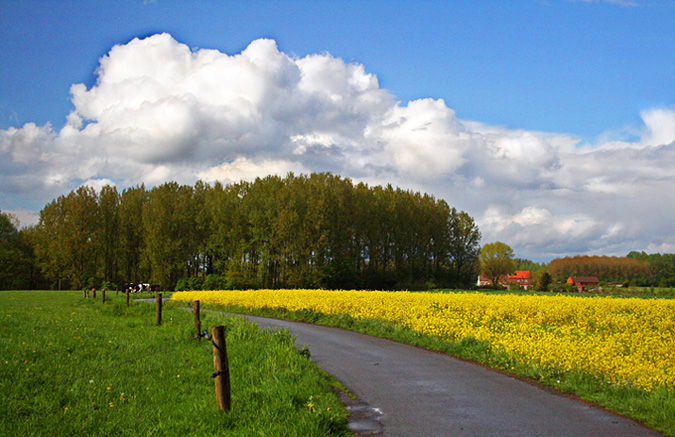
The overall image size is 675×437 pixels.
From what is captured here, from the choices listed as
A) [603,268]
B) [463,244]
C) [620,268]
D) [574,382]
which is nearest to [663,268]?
[620,268]

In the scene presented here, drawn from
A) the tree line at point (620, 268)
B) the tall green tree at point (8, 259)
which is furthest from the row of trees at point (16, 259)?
the tree line at point (620, 268)

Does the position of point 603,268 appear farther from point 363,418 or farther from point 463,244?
point 363,418

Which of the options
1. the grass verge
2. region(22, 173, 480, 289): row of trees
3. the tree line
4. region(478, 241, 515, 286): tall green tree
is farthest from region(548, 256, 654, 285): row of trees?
the grass verge

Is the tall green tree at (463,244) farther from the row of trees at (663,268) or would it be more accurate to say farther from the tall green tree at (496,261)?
the row of trees at (663,268)

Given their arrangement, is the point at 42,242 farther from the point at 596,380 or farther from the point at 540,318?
the point at 596,380

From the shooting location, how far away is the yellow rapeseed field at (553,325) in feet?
29.3

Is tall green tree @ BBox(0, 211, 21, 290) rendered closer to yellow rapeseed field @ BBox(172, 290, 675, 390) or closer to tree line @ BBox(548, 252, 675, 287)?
yellow rapeseed field @ BBox(172, 290, 675, 390)

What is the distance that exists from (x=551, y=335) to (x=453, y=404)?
4.82 m

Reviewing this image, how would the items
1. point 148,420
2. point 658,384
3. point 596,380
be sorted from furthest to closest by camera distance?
point 596,380 < point 658,384 < point 148,420

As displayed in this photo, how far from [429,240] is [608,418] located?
65206 millimetres

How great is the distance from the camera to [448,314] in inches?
611

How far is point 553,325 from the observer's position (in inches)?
613

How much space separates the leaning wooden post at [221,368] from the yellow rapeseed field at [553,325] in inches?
267

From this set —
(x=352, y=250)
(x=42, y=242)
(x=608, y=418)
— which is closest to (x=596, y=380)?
(x=608, y=418)
